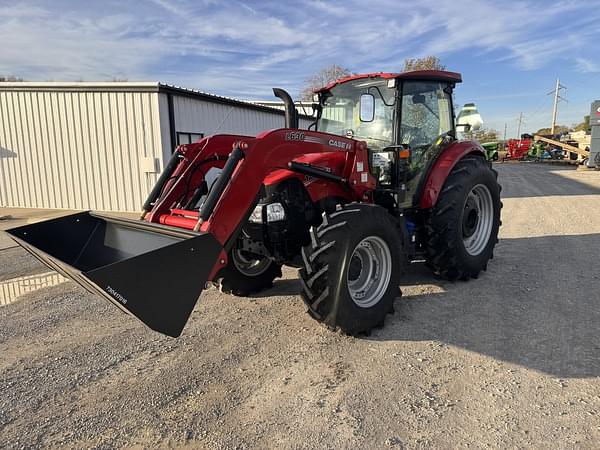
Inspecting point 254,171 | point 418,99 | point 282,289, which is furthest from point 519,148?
point 254,171

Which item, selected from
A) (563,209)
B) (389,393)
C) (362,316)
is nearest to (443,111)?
(362,316)

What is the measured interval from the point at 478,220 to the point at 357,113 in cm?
225

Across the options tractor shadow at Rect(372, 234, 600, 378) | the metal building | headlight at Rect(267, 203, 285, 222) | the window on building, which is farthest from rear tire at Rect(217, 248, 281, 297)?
the window on building

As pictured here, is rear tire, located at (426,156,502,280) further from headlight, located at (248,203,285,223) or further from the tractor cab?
headlight, located at (248,203,285,223)

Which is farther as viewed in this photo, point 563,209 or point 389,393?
point 563,209

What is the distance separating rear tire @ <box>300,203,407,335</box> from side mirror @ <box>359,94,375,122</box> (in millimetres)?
1418

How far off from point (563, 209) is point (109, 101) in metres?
11.5

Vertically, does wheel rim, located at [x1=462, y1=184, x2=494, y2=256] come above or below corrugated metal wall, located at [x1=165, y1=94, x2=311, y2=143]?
below

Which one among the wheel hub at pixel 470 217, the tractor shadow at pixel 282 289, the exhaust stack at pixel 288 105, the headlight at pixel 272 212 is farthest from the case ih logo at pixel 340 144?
the wheel hub at pixel 470 217

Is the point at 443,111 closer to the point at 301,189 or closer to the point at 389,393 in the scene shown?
the point at 301,189

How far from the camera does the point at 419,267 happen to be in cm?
607

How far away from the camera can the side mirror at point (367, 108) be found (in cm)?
486

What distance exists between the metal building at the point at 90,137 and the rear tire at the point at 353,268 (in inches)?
321

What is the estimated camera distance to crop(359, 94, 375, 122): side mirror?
16.0ft
